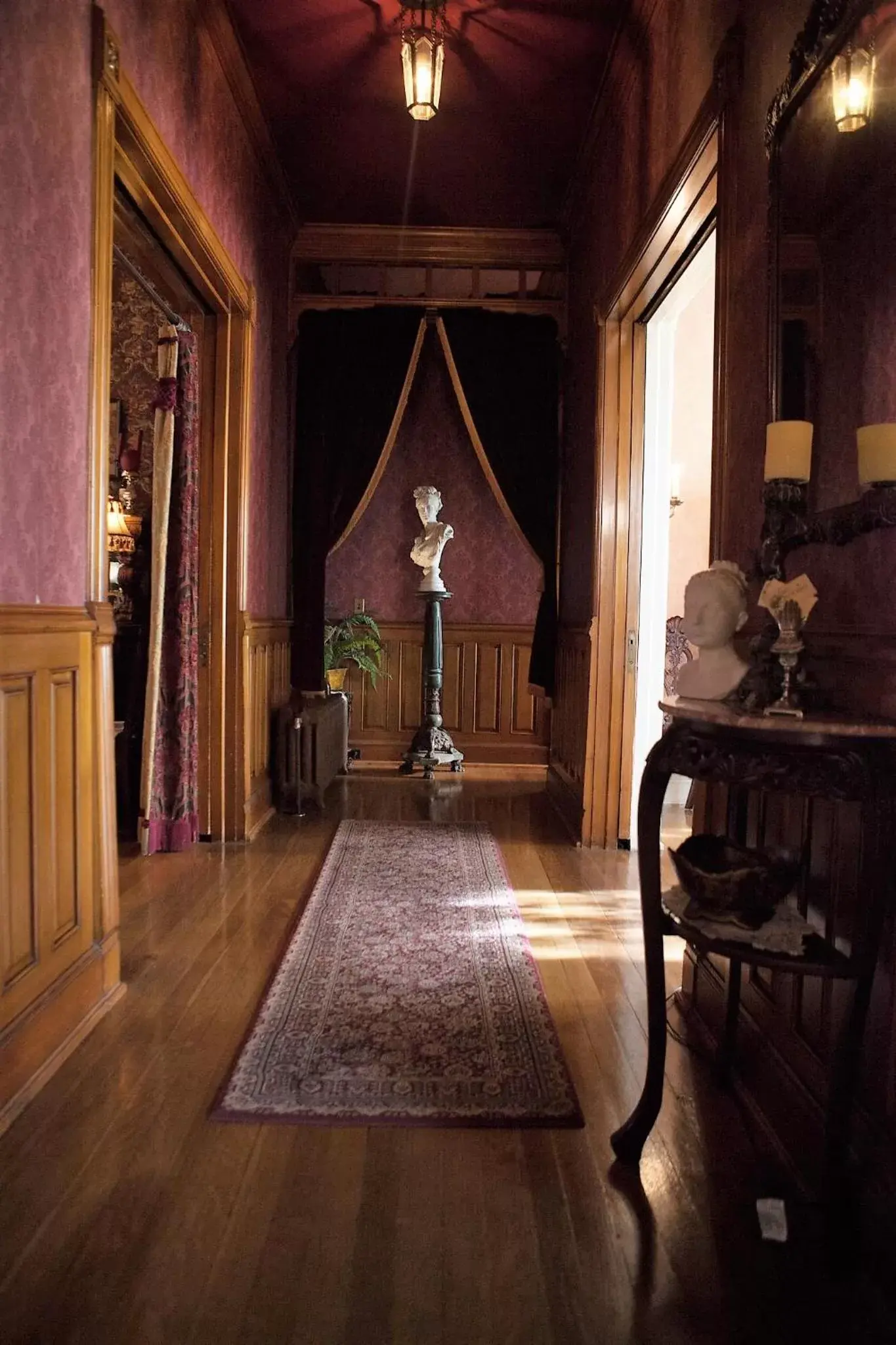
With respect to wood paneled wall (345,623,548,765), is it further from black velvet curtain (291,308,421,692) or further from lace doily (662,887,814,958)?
lace doily (662,887,814,958)

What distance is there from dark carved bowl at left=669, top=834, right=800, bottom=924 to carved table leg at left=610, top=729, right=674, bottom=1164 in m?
0.07

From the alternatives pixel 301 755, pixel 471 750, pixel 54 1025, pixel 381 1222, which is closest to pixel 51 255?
pixel 54 1025

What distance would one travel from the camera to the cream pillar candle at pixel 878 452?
4.65 feet

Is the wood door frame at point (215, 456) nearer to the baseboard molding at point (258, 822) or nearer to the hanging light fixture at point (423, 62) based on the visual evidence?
the baseboard molding at point (258, 822)

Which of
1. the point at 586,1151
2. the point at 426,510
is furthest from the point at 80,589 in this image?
the point at 426,510

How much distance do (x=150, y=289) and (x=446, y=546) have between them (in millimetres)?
3125

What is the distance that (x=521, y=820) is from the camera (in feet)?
15.5

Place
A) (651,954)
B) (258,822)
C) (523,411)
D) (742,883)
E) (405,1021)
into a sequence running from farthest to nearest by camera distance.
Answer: (523,411) → (258,822) → (405,1021) → (651,954) → (742,883)

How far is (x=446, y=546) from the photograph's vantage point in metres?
6.37

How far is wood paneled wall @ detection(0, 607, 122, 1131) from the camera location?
1830mm

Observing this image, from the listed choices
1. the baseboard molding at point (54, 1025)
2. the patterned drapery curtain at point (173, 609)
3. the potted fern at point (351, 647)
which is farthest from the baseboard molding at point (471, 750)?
the baseboard molding at point (54, 1025)

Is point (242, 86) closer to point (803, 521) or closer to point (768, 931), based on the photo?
point (803, 521)

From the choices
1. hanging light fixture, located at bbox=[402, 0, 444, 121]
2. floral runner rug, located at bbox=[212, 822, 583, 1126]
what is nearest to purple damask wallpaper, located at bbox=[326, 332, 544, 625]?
hanging light fixture, located at bbox=[402, 0, 444, 121]

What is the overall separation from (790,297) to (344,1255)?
78.5 inches
